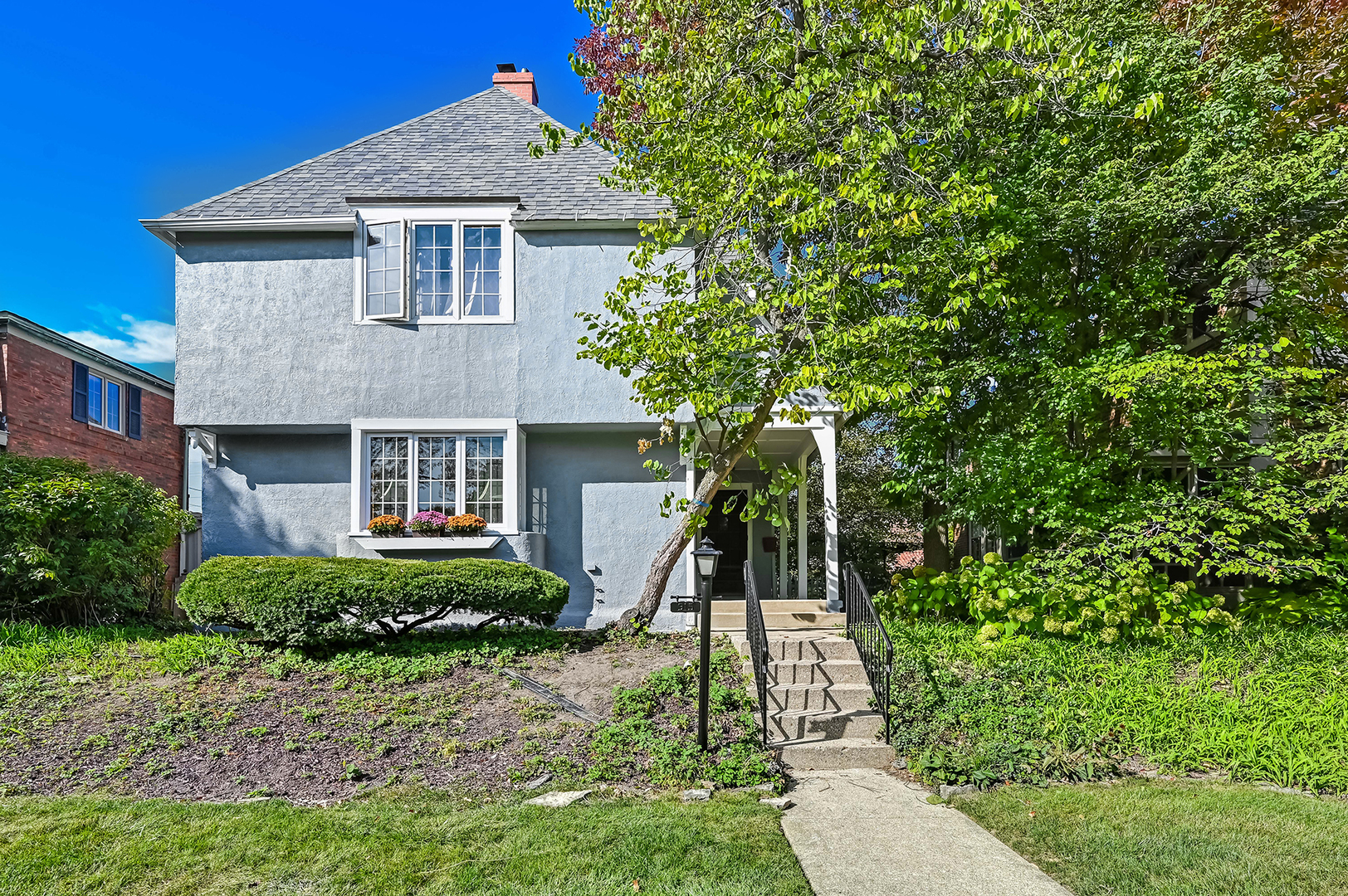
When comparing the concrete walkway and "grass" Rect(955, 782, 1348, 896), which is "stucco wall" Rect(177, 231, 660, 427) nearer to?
the concrete walkway

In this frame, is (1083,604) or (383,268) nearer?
(1083,604)

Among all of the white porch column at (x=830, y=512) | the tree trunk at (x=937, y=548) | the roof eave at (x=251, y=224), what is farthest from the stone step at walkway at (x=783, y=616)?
the roof eave at (x=251, y=224)

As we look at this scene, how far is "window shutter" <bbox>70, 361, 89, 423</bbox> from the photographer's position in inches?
626

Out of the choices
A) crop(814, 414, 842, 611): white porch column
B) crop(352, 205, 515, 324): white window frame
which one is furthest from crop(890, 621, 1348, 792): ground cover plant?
crop(352, 205, 515, 324): white window frame

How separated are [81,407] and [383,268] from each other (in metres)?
9.98

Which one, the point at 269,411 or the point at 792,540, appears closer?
the point at 269,411

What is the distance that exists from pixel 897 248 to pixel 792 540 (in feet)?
32.5

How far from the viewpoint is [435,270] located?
10.6m

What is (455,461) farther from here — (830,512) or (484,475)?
(830,512)

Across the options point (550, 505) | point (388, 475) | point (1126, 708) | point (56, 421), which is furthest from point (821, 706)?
point (56, 421)

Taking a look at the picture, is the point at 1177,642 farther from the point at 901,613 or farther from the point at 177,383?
the point at 177,383

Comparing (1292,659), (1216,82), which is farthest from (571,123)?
(1292,659)

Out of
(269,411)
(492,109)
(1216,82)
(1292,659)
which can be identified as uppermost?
(492,109)

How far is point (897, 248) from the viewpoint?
9.44 metres
